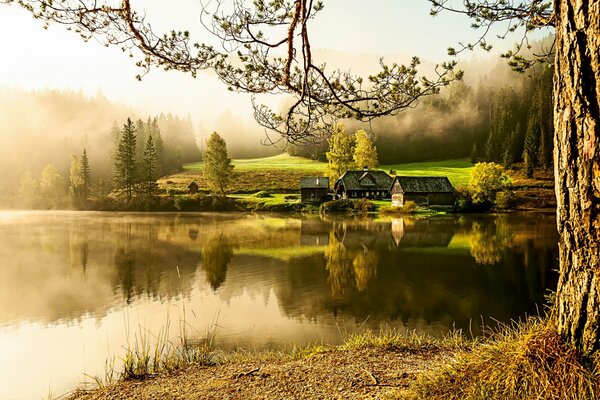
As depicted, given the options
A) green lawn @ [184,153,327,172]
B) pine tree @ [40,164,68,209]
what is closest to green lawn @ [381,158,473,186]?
green lawn @ [184,153,327,172]

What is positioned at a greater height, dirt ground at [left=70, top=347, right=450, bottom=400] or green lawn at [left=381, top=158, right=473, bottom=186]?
green lawn at [left=381, top=158, right=473, bottom=186]

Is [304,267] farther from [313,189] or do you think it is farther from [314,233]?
[313,189]

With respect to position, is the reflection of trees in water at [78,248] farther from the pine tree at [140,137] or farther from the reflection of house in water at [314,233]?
the pine tree at [140,137]

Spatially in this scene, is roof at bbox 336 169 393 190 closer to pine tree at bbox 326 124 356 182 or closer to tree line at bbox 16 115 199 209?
pine tree at bbox 326 124 356 182

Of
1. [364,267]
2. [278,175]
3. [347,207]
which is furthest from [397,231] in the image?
[278,175]

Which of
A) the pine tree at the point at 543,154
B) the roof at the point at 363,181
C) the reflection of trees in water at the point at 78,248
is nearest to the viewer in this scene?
the reflection of trees in water at the point at 78,248

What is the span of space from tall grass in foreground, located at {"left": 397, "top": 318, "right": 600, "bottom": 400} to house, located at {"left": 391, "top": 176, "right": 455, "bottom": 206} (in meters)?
59.2

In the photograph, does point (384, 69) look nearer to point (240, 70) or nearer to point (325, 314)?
point (240, 70)

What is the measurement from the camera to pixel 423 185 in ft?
208

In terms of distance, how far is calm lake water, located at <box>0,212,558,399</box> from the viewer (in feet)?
37.5

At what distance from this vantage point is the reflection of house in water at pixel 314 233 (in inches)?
1209

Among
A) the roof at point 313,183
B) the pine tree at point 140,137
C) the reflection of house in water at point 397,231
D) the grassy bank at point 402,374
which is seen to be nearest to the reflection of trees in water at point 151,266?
the grassy bank at point 402,374

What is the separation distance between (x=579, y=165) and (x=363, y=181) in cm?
6577

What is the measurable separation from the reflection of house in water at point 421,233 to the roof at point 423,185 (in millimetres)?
16879
